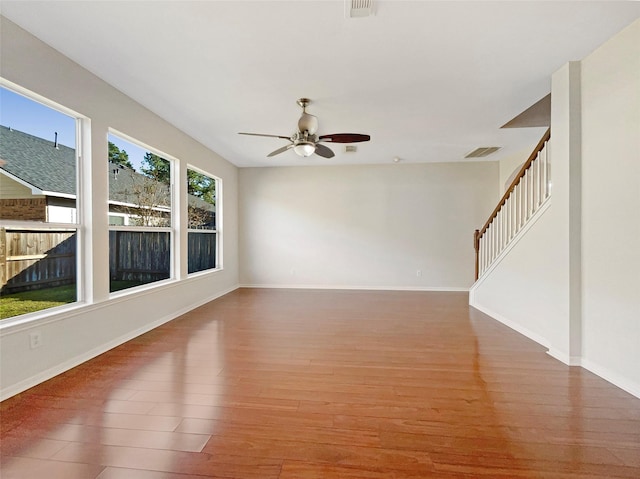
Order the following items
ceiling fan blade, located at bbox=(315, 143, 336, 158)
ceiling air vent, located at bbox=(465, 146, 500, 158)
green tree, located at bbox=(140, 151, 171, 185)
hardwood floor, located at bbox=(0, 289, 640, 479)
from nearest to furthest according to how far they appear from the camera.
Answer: hardwood floor, located at bbox=(0, 289, 640, 479) → ceiling fan blade, located at bbox=(315, 143, 336, 158) → green tree, located at bbox=(140, 151, 171, 185) → ceiling air vent, located at bbox=(465, 146, 500, 158)

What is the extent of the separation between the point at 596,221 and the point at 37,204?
186 inches

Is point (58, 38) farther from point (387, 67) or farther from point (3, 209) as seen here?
point (387, 67)

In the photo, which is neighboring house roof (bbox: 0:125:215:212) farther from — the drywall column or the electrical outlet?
Result: the drywall column

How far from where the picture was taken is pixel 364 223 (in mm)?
6449

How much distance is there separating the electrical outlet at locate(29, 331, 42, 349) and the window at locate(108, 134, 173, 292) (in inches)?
34.2

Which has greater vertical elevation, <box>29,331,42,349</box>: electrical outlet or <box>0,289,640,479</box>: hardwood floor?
<box>29,331,42,349</box>: electrical outlet

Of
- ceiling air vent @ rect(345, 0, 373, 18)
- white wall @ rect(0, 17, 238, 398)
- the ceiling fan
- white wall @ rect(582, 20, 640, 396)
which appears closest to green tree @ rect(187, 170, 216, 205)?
white wall @ rect(0, 17, 238, 398)

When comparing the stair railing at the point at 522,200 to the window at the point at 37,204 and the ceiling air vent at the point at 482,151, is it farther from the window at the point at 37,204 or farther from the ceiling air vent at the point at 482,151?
the window at the point at 37,204

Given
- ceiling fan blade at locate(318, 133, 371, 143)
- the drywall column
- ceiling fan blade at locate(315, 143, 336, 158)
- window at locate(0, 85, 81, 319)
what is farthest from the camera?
ceiling fan blade at locate(315, 143, 336, 158)

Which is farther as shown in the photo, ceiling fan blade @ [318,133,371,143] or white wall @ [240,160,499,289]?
white wall @ [240,160,499,289]

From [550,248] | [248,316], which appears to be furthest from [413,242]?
[248,316]

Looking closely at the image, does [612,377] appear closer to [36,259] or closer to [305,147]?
[305,147]

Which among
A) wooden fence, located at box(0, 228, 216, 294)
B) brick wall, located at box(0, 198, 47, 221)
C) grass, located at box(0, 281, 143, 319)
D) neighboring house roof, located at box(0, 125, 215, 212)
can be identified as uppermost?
neighboring house roof, located at box(0, 125, 215, 212)

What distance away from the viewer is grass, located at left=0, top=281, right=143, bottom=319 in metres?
2.26
